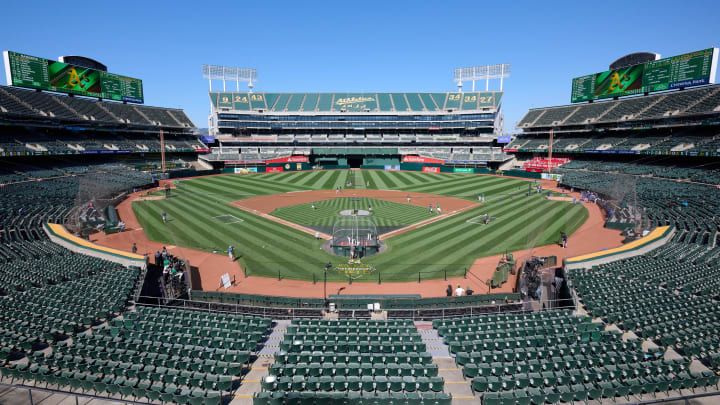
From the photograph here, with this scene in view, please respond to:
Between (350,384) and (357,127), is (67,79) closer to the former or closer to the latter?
(357,127)

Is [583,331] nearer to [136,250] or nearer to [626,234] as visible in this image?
[626,234]

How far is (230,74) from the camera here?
104125 mm

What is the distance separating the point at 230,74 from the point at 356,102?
39526mm

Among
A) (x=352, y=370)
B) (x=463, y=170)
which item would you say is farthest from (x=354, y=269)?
(x=463, y=170)

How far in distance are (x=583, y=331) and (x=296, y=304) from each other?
510 inches

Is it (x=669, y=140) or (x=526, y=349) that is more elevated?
(x=669, y=140)

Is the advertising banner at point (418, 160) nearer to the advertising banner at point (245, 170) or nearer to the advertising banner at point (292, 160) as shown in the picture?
the advertising banner at point (292, 160)

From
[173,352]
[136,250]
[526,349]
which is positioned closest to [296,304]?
[173,352]

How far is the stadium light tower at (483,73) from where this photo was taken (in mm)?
99062

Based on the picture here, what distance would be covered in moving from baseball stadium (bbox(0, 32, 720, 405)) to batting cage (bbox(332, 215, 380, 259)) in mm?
207

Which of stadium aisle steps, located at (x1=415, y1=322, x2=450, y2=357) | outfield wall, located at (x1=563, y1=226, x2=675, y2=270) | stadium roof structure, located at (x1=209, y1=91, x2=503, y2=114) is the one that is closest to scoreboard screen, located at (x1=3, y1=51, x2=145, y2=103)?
stadium roof structure, located at (x1=209, y1=91, x2=503, y2=114)

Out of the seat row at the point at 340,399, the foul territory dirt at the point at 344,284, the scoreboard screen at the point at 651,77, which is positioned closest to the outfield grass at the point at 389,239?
the foul territory dirt at the point at 344,284

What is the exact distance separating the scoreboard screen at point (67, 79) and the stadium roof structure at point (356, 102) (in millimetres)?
22044

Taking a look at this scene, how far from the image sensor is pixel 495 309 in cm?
1747
